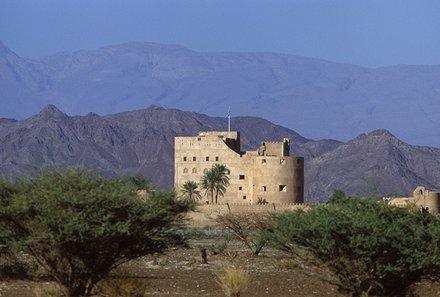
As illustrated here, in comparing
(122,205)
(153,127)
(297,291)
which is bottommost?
(297,291)

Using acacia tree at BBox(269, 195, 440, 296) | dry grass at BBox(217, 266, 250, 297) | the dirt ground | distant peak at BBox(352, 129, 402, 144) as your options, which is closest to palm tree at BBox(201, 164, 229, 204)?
the dirt ground

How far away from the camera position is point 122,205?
23.9 metres

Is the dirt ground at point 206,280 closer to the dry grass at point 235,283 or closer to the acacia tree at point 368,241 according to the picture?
the acacia tree at point 368,241

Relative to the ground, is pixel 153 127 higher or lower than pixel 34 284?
higher

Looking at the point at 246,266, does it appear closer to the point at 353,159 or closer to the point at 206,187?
the point at 206,187

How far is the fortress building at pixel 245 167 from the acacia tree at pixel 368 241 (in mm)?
64832

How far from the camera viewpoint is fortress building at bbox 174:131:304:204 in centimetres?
9075

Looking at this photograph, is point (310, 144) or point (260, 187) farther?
point (310, 144)

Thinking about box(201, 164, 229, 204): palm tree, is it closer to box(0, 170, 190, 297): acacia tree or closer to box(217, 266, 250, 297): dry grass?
box(217, 266, 250, 297): dry grass

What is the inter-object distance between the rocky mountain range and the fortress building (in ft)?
133

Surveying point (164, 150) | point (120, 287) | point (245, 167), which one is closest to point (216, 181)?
point (245, 167)

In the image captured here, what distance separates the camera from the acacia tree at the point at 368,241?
24109 mm

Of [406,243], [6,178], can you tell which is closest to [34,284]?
[6,178]

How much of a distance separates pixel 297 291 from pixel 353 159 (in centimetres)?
12583
